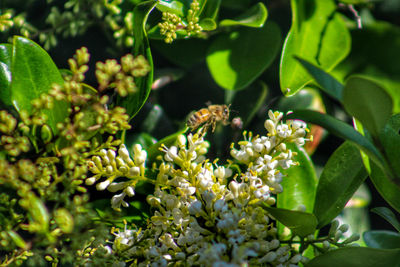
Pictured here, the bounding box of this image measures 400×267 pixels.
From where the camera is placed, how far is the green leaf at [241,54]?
138 centimetres

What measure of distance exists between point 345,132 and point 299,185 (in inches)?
16.2

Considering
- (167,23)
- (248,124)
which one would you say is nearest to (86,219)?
(167,23)

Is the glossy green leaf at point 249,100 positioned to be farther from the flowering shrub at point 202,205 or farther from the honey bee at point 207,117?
the flowering shrub at point 202,205

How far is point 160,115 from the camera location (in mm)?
1396

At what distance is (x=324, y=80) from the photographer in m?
0.76

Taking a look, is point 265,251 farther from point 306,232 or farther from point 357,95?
point 357,95

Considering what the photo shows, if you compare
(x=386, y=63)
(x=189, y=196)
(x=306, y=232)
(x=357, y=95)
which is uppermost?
(x=357, y=95)

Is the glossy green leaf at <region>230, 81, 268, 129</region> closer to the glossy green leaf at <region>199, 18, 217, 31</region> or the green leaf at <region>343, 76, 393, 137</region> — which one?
the glossy green leaf at <region>199, 18, 217, 31</region>

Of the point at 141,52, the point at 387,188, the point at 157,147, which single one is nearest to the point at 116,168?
the point at 157,147

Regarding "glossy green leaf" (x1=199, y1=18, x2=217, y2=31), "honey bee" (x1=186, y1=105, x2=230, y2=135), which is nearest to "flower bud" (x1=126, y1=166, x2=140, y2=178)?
"honey bee" (x1=186, y1=105, x2=230, y2=135)

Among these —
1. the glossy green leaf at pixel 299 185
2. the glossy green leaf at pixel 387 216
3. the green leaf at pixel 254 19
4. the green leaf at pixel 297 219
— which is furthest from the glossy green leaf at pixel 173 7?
the glossy green leaf at pixel 387 216

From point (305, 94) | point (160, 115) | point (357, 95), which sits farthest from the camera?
point (305, 94)

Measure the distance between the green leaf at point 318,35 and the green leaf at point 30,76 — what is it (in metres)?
0.64

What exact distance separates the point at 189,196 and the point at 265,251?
8.2 inches
